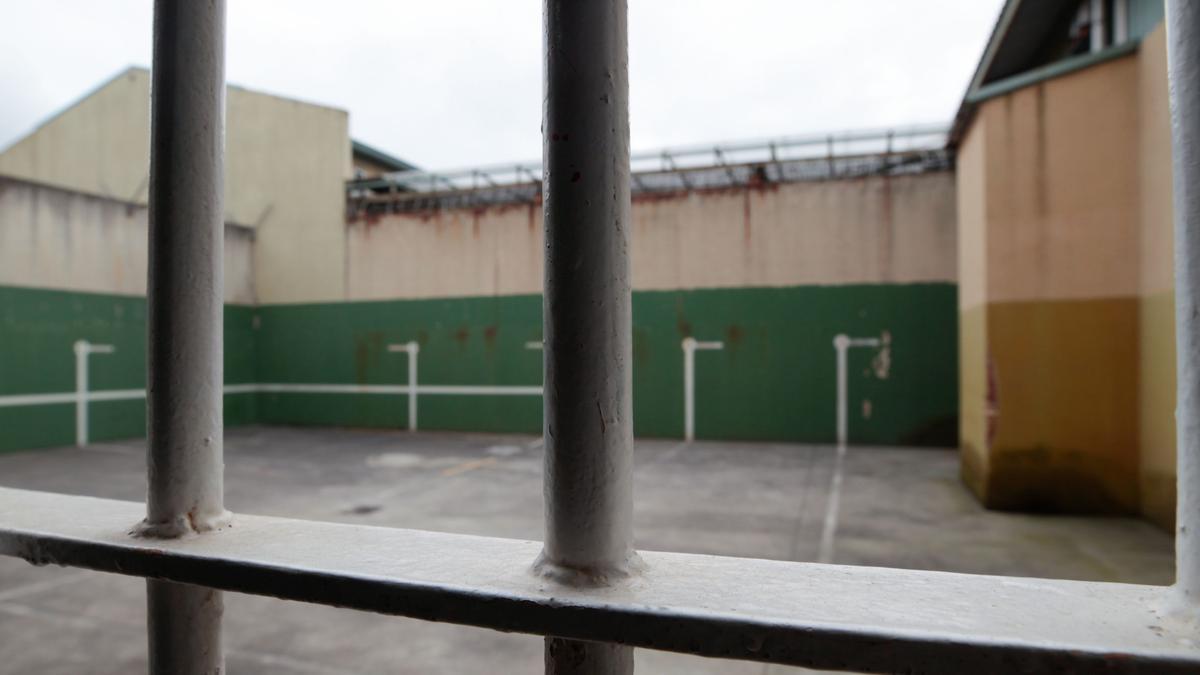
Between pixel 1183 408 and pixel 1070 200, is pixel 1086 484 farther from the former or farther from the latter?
pixel 1183 408

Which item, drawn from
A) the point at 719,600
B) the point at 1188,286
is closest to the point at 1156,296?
the point at 1188,286

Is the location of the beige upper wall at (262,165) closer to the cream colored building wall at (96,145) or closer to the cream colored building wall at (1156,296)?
the cream colored building wall at (96,145)

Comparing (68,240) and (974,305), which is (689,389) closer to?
(974,305)

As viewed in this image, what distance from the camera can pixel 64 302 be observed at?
9305 millimetres

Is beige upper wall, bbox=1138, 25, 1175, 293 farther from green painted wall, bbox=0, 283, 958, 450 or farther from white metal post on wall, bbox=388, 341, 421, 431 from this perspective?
white metal post on wall, bbox=388, 341, 421, 431

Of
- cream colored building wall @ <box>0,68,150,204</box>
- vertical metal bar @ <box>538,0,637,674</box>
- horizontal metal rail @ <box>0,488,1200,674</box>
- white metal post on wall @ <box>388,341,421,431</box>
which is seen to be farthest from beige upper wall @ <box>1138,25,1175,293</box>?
cream colored building wall @ <box>0,68,150,204</box>

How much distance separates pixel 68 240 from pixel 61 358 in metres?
1.68

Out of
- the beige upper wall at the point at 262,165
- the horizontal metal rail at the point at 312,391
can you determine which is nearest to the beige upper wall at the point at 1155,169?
the horizontal metal rail at the point at 312,391

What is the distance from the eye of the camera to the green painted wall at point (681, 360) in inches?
352

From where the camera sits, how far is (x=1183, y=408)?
0.80 meters

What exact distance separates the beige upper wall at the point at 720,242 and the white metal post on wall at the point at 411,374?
2.84ft

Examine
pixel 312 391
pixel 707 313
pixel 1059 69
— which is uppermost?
pixel 1059 69

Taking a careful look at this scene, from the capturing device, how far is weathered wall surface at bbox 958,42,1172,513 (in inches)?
192

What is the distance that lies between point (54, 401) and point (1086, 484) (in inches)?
473
